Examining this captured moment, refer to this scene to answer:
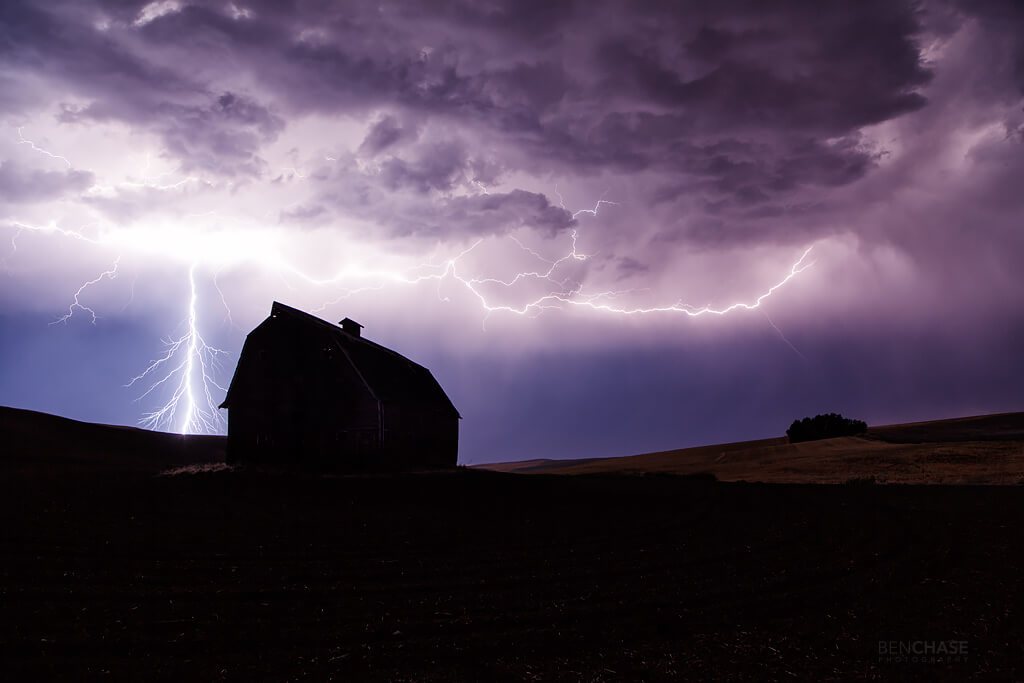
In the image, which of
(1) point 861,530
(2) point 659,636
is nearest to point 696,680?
(2) point 659,636

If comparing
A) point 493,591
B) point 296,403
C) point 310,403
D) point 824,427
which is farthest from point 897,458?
point 493,591

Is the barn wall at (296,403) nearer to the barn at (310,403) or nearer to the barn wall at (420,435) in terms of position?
the barn at (310,403)

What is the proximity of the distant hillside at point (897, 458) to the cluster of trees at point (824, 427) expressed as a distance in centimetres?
348

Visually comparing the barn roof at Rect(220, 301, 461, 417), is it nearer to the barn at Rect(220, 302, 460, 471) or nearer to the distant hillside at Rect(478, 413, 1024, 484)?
the barn at Rect(220, 302, 460, 471)

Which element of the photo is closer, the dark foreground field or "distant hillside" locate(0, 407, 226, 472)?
the dark foreground field

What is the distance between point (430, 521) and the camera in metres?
16.5

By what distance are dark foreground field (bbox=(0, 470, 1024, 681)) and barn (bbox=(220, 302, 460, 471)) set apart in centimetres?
1170

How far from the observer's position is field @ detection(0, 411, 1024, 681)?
673 cm

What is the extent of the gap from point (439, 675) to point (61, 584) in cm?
704

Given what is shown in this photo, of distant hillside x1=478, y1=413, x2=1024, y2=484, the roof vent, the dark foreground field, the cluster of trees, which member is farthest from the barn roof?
the cluster of trees

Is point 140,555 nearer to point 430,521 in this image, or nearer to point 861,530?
point 430,521

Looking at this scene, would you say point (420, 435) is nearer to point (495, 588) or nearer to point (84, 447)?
point (84, 447)

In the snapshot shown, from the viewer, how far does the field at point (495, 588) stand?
6734 millimetres

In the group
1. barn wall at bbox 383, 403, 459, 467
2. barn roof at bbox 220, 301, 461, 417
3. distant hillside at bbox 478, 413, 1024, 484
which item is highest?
barn roof at bbox 220, 301, 461, 417
